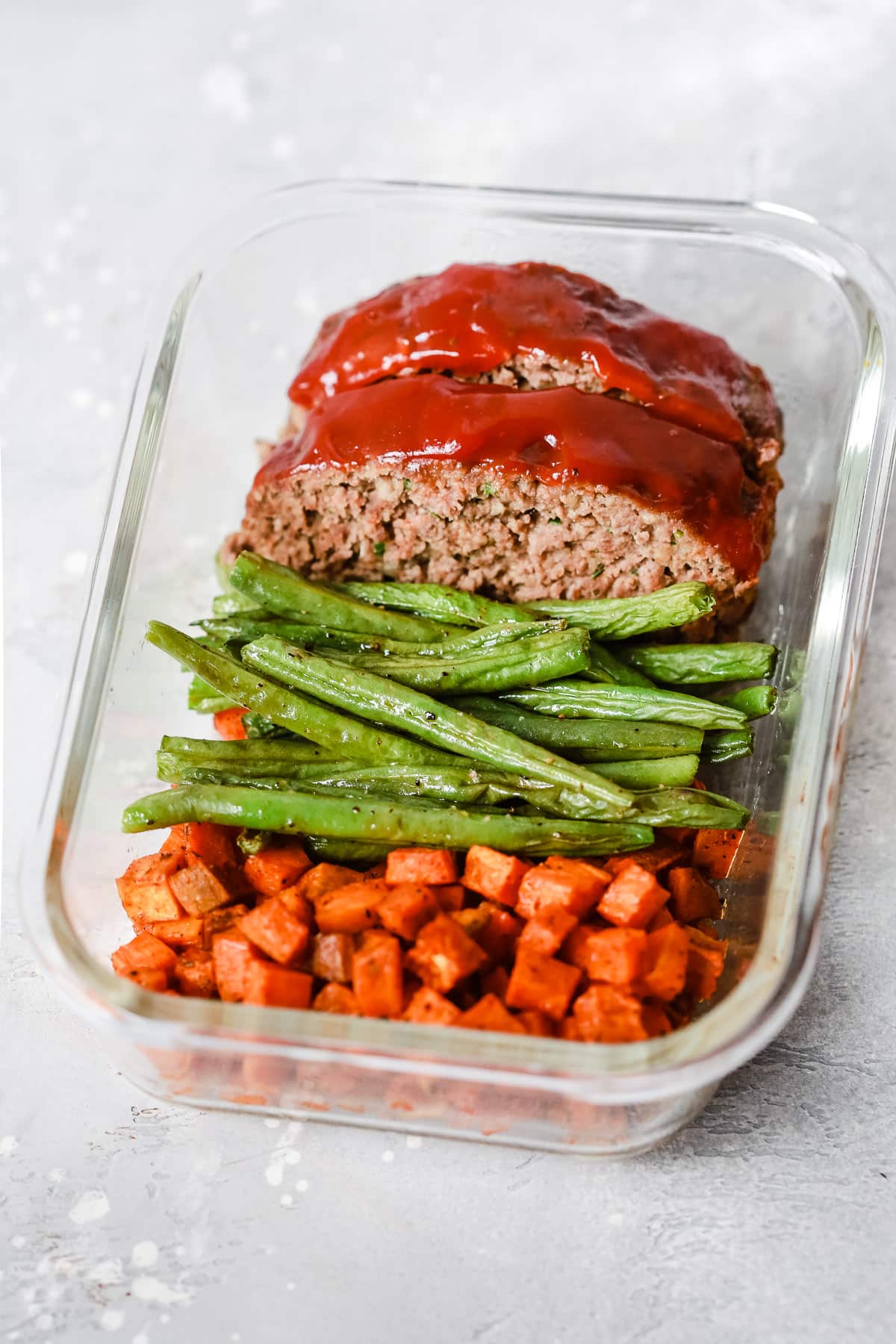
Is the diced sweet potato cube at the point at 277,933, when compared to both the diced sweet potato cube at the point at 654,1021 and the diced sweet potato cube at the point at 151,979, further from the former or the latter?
the diced sweet potato cube at the point at 654,1021

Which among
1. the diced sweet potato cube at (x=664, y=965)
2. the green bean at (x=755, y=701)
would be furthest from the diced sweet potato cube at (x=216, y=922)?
the green bean at (x=755, y=701)

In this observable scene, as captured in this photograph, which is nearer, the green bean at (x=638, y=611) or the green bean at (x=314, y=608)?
the green bean at (x=638, y=611)

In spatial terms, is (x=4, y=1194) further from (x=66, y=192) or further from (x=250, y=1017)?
(x=66, y=192)

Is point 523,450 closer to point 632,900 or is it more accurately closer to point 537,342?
point 537,342

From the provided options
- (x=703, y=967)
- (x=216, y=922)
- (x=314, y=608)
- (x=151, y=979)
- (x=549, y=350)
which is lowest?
(x=151, y=979)

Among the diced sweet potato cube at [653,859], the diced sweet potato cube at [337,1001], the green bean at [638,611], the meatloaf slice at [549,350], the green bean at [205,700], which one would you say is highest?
the meatloaf slice at [549,350]

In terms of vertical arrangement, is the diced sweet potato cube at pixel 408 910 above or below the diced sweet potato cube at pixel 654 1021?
above

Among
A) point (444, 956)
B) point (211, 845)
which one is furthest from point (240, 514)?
point (444, 956)
